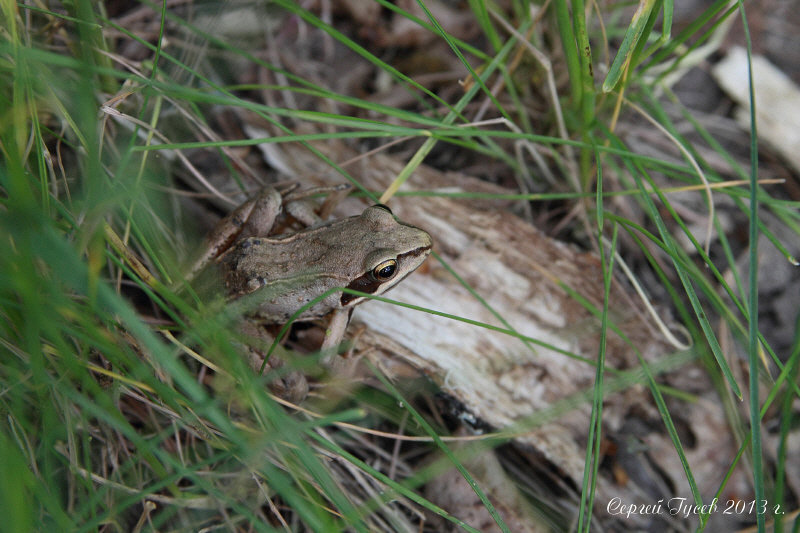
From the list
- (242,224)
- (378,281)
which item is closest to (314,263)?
(378,281)

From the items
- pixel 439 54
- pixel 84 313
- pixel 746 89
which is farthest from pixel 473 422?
pixel 746 89

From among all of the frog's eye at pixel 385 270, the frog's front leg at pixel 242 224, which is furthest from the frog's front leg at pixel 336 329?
the frog's front leg at pixel 242 224

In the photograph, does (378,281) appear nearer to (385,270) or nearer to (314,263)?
(385,270)

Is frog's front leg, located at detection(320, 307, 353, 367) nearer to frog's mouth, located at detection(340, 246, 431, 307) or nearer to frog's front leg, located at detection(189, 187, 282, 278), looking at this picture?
frog's mouth, located at detection(340, 246, 431, 307)

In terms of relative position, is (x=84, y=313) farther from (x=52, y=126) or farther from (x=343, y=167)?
(x=343, y=167)

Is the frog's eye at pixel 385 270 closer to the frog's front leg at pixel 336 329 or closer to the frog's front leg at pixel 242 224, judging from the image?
the frog's front leg at pixel 336 329
